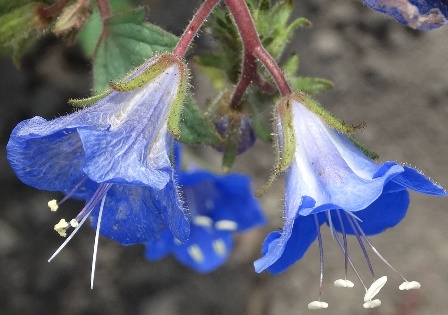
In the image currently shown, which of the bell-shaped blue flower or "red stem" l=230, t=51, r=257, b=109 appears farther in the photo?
"red stem" l=230, t=51, r=257, b=109

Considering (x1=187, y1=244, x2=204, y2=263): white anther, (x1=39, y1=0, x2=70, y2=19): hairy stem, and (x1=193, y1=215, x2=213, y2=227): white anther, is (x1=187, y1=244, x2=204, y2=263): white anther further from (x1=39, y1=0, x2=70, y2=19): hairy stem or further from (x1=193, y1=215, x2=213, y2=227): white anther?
(x1=39, y1=0, x2=70, y2=19): hairy stem

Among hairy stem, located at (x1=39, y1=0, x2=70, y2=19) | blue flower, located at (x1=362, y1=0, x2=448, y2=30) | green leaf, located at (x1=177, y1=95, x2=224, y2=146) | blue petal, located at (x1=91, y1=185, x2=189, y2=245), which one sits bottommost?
blue petal, located at (x1=91, y1=185, x2=189, y2=245)

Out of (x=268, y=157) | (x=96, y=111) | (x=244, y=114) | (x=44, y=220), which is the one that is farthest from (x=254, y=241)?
(x=96, y=111)

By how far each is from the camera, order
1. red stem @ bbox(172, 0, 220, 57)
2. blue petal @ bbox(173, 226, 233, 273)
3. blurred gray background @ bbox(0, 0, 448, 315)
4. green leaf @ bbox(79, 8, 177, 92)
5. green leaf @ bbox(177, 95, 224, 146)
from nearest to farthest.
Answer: red stem @ bbox(172, 0, 220, 57), green leaf @ bbox(177, 95, 224, 146), green leaf @ bbox(79, 8, 177, 92), blue petal @ bbox(173, 226, 233, 273), blurred gray background @ bbox(0, 0, 448, 315)

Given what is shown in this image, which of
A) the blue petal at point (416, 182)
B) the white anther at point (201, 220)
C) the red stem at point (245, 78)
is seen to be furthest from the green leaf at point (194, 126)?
the white anther at point (201, 220)

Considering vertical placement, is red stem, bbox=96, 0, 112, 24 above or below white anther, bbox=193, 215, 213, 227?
above

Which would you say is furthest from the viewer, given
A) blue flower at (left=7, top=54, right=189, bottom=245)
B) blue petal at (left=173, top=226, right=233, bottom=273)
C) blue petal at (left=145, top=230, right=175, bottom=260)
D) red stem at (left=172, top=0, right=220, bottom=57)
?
blue petal at (left=173, top=226, right=233, bottom=273)

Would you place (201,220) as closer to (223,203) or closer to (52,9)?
(223,203)

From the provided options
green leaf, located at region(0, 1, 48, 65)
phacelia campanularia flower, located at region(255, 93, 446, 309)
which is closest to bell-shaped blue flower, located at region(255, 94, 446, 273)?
phacelia campanularia flower, located at region(255, 93, 446, 309)

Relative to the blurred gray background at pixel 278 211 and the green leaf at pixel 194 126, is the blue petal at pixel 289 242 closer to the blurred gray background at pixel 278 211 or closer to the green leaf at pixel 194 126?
the green leaf at pixel 194 126
